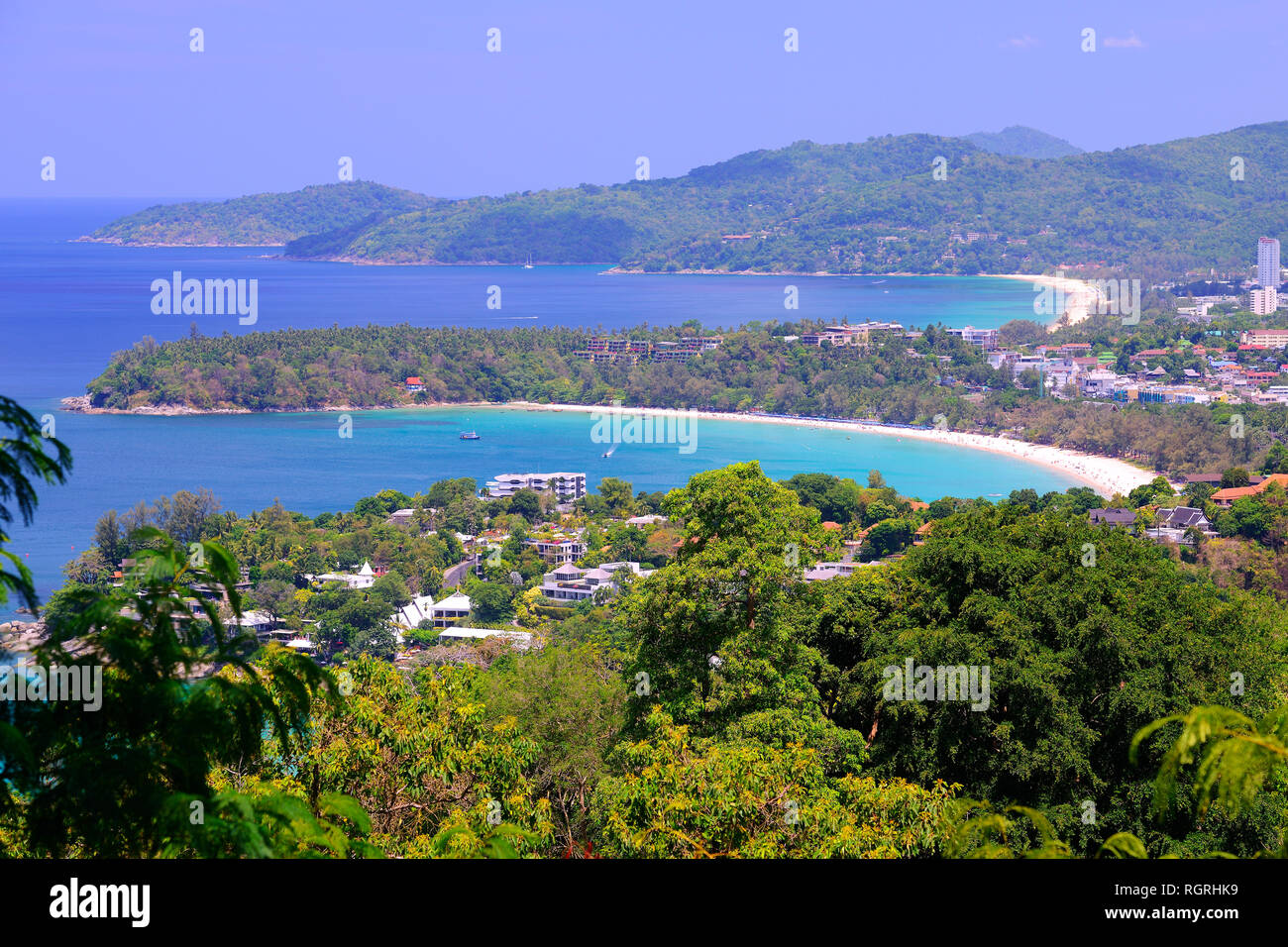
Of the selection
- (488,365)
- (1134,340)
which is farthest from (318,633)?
(1134,340)

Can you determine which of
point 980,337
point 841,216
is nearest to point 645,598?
point 980,337

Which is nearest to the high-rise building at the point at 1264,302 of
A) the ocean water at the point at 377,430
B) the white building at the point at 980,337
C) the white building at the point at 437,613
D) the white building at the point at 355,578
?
the ocean water at the point at 377,430

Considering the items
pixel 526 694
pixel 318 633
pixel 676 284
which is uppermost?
pixel 676 284

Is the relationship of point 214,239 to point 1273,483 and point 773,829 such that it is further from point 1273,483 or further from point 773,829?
point 773,829

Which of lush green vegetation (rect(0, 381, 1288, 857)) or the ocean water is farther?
the ocean water

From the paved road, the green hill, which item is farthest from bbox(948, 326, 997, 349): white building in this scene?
the green hill

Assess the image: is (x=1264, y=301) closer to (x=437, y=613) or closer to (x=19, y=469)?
(x=437, y=613)

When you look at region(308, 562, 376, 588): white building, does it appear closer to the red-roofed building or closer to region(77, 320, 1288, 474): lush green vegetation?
the red-roofed building
